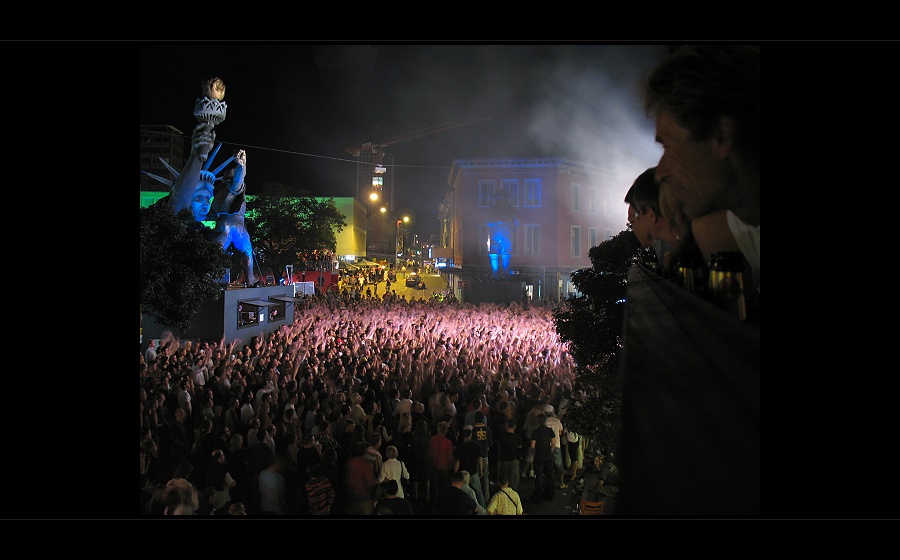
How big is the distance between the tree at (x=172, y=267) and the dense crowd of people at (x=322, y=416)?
843 millimetres

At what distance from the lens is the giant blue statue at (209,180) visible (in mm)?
18062

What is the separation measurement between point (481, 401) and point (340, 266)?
37.7 metres

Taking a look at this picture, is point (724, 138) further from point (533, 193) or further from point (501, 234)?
point (533, 193)

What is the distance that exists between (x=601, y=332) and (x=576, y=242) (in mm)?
16426

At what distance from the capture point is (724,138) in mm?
3934

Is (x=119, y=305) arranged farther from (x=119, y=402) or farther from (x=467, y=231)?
(x=467, y=231)

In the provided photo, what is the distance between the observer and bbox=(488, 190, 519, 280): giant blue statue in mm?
22828

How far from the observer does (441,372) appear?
909 cm

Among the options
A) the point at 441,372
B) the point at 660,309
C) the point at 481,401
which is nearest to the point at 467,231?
the point at 441,372

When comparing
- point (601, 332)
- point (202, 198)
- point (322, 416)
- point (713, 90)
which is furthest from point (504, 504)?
point (202, 198)

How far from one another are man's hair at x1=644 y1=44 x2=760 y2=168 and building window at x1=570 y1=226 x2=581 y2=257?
19.3 m

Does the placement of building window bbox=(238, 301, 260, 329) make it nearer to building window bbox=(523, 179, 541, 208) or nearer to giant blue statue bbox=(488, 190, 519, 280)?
giant blue statue bbox=(488, 190, 519, 280)

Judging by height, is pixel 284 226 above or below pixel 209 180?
below

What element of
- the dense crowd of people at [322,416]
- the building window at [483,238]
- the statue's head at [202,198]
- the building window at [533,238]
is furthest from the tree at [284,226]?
the dense crowd of people at [322,416]
